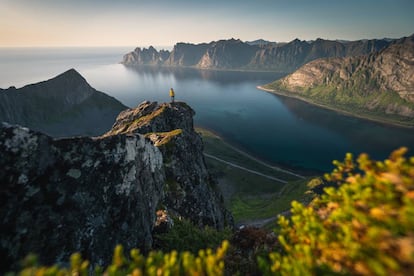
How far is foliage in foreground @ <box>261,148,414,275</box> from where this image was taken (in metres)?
7.52

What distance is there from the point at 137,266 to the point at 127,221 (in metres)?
15.7

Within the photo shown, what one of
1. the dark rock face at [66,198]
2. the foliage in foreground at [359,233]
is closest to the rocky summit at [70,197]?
the dark rock face at [66,198]

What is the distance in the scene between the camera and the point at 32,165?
69.6ft

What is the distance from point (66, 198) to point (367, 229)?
21891 millimetres

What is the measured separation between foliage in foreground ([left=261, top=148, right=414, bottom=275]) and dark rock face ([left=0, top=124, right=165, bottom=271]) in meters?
17.1

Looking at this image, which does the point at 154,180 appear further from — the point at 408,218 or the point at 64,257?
the point at 408,218

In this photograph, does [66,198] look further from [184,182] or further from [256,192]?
[256,192]

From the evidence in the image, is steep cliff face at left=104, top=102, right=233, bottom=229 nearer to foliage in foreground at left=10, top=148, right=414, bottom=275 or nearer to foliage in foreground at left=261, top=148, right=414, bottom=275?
foliage in foreground at left=10, top=148, right=414, bottom=275

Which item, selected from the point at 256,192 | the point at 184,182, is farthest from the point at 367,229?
the point at 256,192

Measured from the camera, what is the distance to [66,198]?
22.2 metres

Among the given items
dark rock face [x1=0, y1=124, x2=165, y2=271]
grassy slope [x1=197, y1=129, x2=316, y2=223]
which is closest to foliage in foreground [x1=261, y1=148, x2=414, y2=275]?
dark rock face [x1=0, y1=124, x2=165, y2=271]

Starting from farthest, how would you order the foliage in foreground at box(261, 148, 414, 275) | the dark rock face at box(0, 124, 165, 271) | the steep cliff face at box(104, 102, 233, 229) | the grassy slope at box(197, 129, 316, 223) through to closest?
the grassy slope at box(197, 129, 316, 223) < the steep cliff face at box(104, 102, 233, 229) < the dark rock face at box(0, 124, 165, 271) < the foliage in foreground at box(261, 148, 414, 275)

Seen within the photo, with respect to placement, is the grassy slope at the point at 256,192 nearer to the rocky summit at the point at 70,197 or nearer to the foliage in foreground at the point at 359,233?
the rocky summit at the point at 70,197

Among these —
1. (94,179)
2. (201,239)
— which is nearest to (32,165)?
(94,179)
